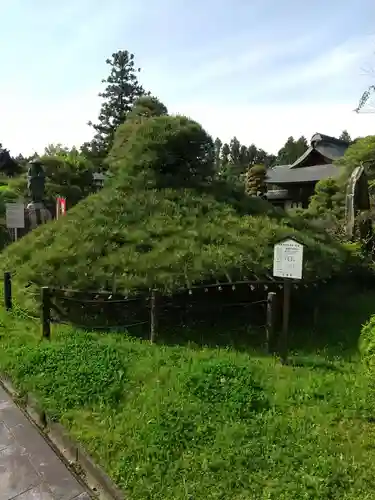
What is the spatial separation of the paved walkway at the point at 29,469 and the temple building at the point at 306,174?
73.7ft

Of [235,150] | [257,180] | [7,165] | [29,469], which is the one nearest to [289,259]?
[29,469]

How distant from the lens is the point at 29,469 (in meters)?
3.34

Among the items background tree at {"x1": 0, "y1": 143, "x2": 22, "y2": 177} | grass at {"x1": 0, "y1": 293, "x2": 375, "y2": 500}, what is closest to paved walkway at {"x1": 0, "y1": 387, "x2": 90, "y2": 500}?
grass at {"x1": 0, "y1": 293, "x2": 375, "y2": 500}

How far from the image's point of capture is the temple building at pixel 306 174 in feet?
83.4

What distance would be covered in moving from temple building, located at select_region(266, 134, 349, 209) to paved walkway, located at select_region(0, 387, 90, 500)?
73.7ft

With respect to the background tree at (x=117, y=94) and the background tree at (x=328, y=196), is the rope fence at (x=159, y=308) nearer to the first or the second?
the background tree at (x=328, y=196)

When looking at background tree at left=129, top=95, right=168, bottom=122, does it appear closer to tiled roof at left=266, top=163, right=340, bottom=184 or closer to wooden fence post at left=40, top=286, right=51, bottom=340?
wooden fence post at left=40, top=286, right=51, bottom=340

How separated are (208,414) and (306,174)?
80.8 feet

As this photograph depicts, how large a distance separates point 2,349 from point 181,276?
A: 255 cm

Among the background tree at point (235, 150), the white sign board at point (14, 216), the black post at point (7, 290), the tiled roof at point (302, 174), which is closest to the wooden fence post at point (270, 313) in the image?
the black post at point (7, 290)

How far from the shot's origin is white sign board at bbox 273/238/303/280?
186 inches

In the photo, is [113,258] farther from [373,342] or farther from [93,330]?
[373,342]

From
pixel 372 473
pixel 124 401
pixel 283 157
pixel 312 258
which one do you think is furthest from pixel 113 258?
pixel 283 157

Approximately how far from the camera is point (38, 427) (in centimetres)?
398
